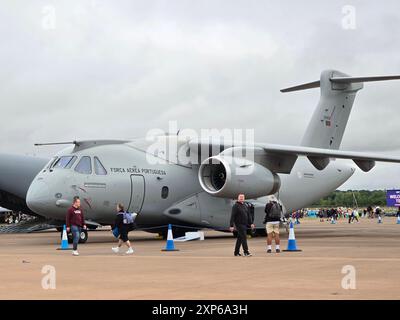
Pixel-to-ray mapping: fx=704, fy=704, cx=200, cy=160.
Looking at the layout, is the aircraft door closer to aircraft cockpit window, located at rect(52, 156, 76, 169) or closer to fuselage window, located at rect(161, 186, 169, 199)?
fuselage window, located at rect(161, 186, 169, 199)

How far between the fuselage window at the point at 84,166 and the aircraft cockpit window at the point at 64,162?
25cm

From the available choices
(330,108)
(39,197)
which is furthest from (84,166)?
(330,108)

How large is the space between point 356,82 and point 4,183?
18.5 meters

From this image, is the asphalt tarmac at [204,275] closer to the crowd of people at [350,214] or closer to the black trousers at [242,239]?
the black trousers at [242,239]

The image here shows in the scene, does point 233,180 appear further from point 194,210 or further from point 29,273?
point 29,273

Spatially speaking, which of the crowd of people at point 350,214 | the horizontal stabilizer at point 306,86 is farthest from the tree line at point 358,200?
the horizontal stabilizer at point 306,86

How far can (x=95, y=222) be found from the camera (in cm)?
2470

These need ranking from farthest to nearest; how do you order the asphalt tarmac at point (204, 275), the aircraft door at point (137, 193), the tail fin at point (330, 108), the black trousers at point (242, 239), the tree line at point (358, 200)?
1. the tree line at point (358, 200)
2. the tail fin at point (330, 108)
3. the aircraft door at point (137, 193)
4. the black trousers at point (242, 239)
5. the asphalt tarmac at point (204, 275)

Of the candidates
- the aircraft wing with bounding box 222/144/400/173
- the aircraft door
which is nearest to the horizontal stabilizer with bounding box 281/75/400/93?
the aircraft wing with bounding box 222/144/400/173

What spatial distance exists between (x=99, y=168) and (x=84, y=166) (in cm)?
55

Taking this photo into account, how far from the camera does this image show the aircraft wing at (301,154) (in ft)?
85.1

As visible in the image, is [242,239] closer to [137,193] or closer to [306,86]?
[137,193]

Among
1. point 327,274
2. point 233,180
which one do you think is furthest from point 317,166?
point 327,274
